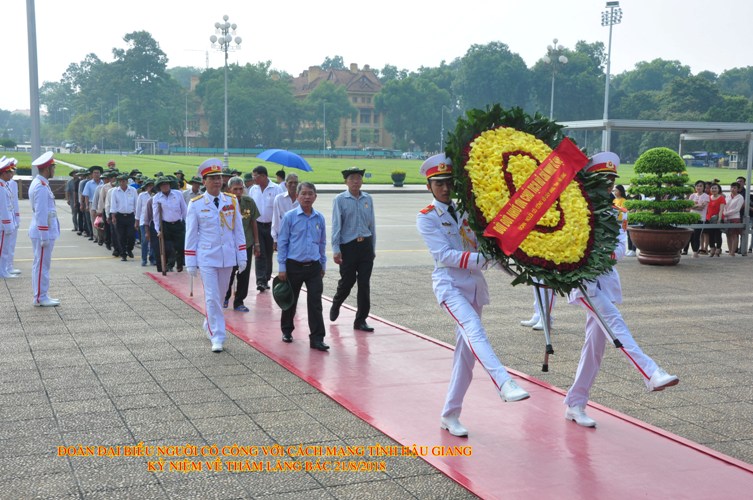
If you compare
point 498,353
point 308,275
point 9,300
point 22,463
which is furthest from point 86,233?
point 22,463

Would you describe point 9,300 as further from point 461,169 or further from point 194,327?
point 461,169

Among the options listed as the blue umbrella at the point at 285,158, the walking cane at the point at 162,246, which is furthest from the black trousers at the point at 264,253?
the walking cane at the point at 162,246

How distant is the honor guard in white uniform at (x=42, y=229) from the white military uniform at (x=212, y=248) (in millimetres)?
3020

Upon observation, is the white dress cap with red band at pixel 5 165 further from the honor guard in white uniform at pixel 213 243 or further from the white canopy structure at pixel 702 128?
the white canopy structure at pixel 702 128

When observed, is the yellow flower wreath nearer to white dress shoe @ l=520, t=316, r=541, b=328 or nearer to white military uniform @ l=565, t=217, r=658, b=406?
white military uniform @ l=565, t=217, r=658, b=406

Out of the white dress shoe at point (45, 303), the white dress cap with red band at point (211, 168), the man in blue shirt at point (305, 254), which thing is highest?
the white dress cap with red band at point (211, 168)

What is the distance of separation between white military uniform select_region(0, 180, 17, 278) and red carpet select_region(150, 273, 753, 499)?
651 cm

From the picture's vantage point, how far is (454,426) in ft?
18.6

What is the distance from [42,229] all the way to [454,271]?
702 centimetres

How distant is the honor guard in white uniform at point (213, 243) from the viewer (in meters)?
8.38

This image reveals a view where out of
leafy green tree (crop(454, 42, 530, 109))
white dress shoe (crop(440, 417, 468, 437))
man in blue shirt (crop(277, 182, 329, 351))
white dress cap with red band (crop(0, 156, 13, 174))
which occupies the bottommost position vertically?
white dress shoe (crop(440, 417, 468, 437))

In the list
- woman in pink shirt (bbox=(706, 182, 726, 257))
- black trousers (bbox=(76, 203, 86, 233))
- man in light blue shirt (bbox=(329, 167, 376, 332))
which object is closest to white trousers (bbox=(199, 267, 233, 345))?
man in light blue shirt (bbox=(329, 167, 376, 332))

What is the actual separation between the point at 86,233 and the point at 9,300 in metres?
10.00

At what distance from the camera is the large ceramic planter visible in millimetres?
15547
